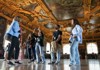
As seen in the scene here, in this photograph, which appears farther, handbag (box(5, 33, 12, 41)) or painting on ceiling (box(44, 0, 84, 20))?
painting on ceiling (box(44, 0, 84, 20))

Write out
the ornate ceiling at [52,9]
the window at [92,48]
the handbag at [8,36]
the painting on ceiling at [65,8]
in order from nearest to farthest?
the handbag at [8,36] < the painting on ceiling at [65,8] < the ornate ceiling at [52,9] < the window at [92,48]

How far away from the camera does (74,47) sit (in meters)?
4.61

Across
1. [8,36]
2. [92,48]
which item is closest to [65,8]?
[8,36]

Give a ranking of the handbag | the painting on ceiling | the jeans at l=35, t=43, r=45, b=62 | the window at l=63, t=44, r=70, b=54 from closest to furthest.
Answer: the handbag, the jeans at l=35, t=43, r=45, b=62, the painting on ceiling, the window at l=63, t=44, r=70, b=54

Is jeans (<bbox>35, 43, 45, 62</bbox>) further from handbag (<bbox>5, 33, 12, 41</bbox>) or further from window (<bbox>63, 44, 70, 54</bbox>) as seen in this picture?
window (<bbox>63, 44, 70, 54</bbox>)

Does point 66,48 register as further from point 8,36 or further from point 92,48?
point 8,36

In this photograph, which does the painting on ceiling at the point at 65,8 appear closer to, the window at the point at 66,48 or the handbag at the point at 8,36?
the handbag at the point at 8,36

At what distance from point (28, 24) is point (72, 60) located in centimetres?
1603

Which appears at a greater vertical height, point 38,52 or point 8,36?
point 8,36

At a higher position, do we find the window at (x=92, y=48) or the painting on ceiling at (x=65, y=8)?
the painting on ceiling at (x=65, y=8)

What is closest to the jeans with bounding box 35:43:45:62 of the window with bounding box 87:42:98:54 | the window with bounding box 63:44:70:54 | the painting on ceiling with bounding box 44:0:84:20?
the painting on ceiling with bounding box 44:0:84:20

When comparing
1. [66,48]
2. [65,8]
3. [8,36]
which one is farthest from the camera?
[66,48]

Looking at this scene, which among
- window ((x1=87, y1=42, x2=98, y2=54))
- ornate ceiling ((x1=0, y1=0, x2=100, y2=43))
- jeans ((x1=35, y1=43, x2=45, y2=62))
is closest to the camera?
jeans ((x1=35, y1=43, x2=45, y2=62))

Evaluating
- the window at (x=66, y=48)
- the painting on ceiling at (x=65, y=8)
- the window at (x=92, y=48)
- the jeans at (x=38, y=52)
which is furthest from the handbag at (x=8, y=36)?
the window at (x=66, y=48)
